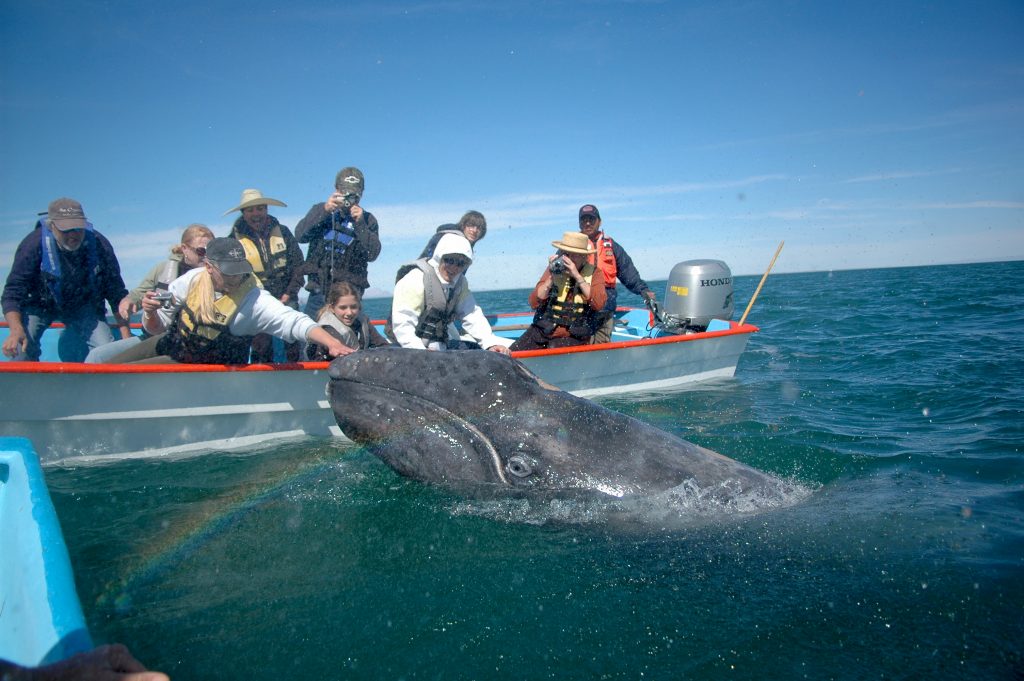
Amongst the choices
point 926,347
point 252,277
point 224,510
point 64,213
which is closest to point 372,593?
point 224,510

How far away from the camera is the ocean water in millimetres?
2859

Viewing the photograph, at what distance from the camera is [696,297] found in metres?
11.6

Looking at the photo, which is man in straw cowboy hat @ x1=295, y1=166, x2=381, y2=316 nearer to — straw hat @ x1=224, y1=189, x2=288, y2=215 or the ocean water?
straw hat @ x1=224, y1=189, x2=288, y2=215

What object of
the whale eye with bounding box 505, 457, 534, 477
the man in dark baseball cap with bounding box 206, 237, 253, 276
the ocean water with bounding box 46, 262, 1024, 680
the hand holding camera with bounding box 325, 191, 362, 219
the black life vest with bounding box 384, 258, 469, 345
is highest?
the hand holding camera with bounding box 325, 191, 362, 219

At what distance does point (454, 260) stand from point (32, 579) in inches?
193

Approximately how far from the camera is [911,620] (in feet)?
10.2

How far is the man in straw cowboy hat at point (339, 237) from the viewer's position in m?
8.43

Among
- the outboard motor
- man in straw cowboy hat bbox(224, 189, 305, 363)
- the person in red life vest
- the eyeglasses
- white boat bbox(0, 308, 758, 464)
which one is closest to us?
white boat bbox(0, 308, 758, 464)

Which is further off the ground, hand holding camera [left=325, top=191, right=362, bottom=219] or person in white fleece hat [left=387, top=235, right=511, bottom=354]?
hand holding camera [left=325, top=191, right=362, bottom=219]

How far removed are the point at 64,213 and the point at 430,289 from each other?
4.02 metres

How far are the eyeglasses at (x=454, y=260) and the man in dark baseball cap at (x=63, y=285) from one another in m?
3.99

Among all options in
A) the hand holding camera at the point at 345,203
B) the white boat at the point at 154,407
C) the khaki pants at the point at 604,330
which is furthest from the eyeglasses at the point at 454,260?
the khaki pants at the point at 604,330

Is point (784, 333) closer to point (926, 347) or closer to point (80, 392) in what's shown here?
point (926, 347)

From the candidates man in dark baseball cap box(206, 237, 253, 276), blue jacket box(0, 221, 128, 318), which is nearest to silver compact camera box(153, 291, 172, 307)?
man in dark baseball cap box(206, 237, 253, 276)
